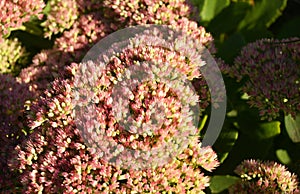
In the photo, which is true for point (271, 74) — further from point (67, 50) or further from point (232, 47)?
point (67, 50)

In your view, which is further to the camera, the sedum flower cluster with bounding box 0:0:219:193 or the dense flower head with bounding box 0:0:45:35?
the dense flower head with bounding box 0:0:45:35

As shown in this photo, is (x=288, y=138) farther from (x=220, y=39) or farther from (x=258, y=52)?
(x=220, y=39)

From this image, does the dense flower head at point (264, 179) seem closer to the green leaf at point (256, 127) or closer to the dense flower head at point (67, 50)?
the green leaf at point (256, 127)

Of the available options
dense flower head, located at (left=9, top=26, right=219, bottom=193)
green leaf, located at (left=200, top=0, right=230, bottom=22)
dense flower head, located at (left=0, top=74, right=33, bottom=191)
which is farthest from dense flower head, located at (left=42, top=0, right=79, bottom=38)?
green leaf, located at (left=200, top=0, right=230, bottom=22)

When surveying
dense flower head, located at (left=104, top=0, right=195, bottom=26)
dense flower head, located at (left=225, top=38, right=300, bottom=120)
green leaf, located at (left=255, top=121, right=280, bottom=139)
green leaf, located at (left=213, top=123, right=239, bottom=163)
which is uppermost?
dense flower head, located at (left=104, top=0, right=195, bottom=26)

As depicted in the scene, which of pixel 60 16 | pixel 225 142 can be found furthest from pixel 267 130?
pixel 60 16

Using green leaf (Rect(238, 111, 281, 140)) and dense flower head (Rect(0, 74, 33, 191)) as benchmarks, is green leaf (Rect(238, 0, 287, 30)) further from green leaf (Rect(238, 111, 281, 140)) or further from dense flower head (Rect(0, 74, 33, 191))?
dense flower head (Rect(0, 74, 33, 191))
